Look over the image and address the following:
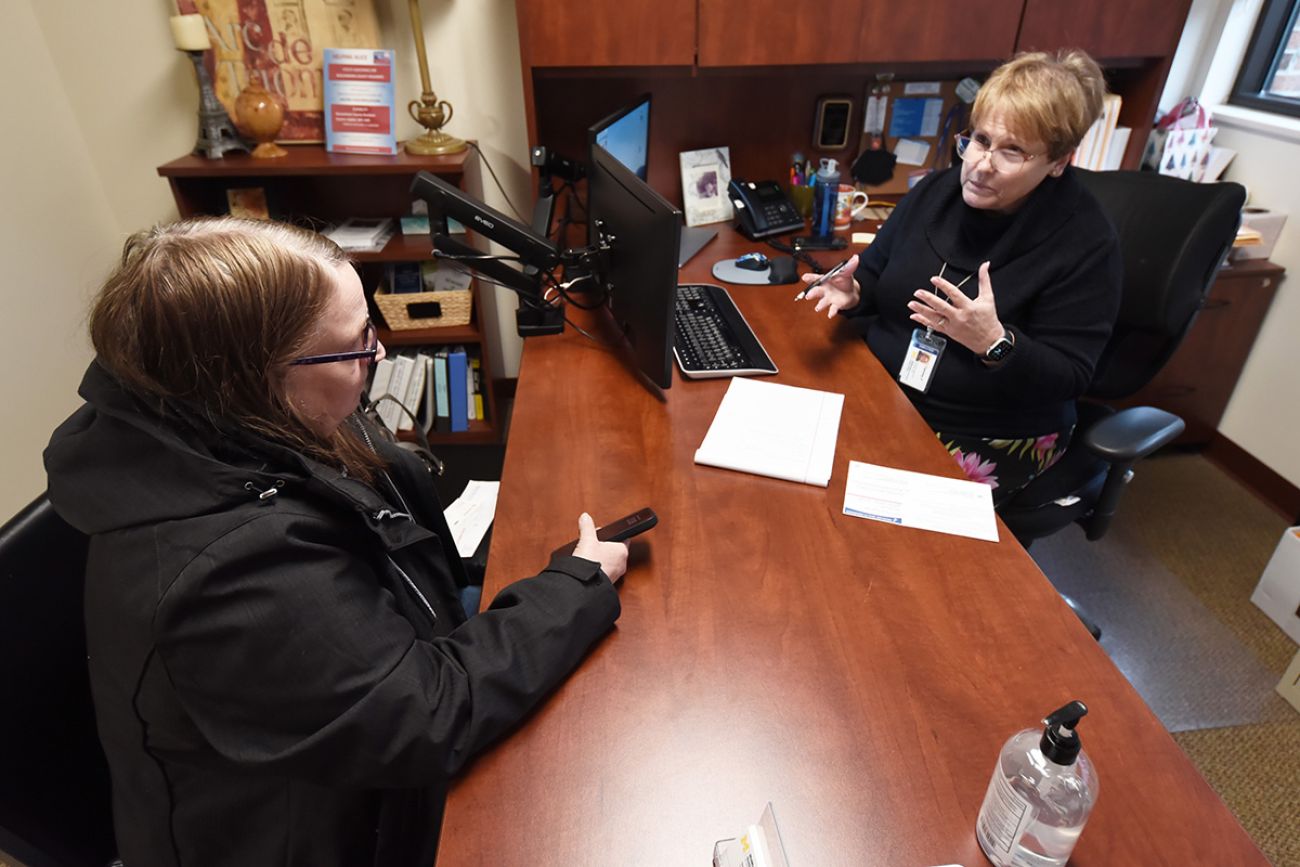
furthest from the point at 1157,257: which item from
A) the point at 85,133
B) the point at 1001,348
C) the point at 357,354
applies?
the point at 85,133

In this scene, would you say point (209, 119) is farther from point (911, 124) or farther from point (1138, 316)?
point (1138, 316)

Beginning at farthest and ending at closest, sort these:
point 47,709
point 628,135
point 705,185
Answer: point 705,185, point 628,135, point 47,709

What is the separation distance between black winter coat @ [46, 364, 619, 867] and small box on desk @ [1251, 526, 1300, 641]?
1989mm

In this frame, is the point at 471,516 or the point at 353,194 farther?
the point at 353,194

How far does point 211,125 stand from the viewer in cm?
214

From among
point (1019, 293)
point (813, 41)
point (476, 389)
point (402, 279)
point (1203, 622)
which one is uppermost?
point (813, 41)

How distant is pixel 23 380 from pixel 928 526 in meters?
2.45

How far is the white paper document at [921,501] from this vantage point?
112 centimetres

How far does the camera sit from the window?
2285mm

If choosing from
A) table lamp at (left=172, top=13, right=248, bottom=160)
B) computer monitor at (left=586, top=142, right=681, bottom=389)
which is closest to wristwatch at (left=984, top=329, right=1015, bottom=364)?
computer monitor at (left=586, top=142, right=681, bottom=389)

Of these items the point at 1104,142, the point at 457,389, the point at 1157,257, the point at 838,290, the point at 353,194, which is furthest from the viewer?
the point at 457,389

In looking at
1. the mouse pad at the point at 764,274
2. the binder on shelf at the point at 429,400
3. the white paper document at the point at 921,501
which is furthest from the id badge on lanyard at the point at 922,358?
the binder on shelf at the point at 429,400

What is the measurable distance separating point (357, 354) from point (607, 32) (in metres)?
1.38

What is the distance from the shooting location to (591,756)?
789 mm
